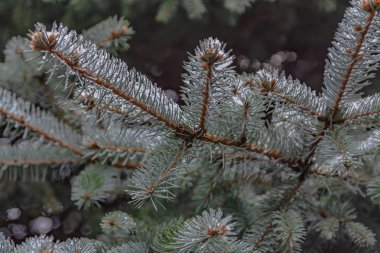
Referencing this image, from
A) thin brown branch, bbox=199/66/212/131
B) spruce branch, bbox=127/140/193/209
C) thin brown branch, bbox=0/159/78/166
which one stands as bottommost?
thin brown branch, bbox=0/159/78/166

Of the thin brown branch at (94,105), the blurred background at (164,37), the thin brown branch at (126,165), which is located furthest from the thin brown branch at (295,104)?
the blurred background at (164,37)

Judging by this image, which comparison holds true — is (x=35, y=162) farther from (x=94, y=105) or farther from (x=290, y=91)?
(x=290, y=91)

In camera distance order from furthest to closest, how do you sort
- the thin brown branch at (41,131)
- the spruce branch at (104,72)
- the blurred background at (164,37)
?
1. the blurred background at (164,37)
2. the thin brown branch at (41,131)
3. the spruce branch at (104,72)

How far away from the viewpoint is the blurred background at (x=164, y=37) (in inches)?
72.5

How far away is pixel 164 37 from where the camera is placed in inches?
106

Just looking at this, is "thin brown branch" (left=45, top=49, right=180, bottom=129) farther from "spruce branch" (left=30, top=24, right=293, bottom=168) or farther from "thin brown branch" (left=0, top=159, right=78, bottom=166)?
"thin brown branch" (left=0, top=159, right=78, bottom=166)

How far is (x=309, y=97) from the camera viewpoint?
3.28 ft

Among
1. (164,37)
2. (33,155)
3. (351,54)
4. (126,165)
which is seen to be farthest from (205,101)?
(164,37)

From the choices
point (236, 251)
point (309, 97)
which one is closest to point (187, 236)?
point (236, 251)

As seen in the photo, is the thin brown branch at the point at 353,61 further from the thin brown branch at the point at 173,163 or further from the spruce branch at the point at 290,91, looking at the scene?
the thin brown branch at the point at 173,163

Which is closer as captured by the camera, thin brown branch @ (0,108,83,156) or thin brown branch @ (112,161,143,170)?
thin brown branch @ (0,108,83,156)

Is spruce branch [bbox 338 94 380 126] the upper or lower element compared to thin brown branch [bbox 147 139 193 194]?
upper

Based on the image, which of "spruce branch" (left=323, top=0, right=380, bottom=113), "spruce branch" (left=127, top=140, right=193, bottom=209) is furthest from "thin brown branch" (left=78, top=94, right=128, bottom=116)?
"spruce branch" (left=323, top=0, right=380, bottom=113)

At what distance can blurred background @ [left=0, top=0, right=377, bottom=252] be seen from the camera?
6.04 feet
